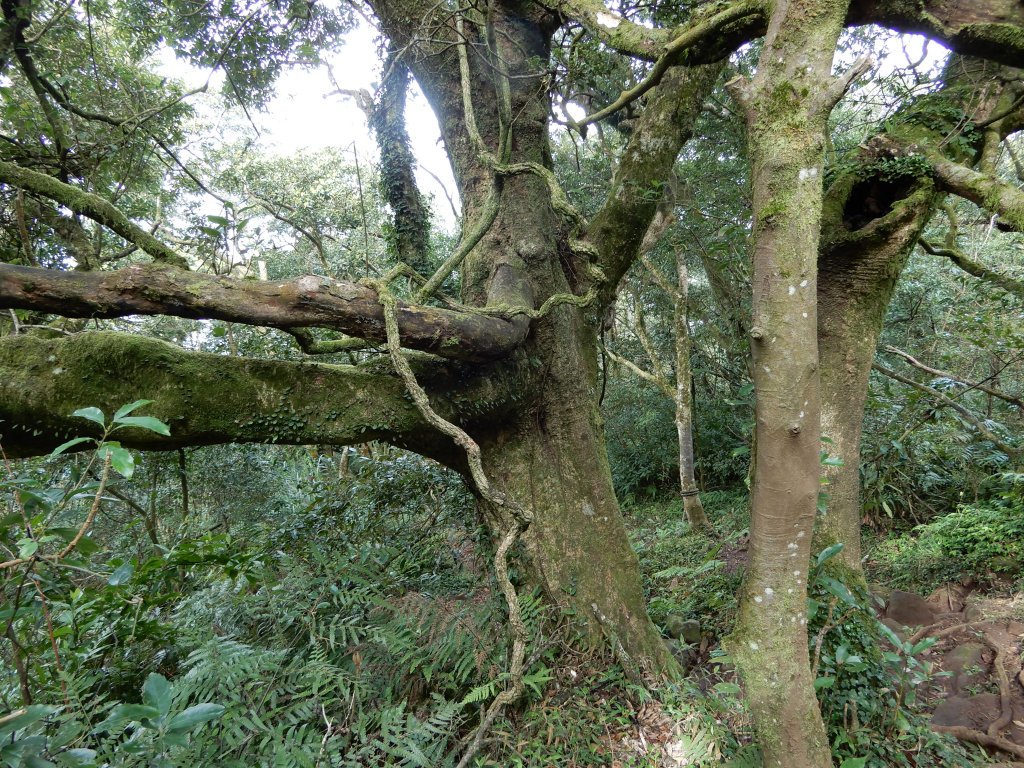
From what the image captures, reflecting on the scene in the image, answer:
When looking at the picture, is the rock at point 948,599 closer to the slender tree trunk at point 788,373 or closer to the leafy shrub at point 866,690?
the leafy shrub at point 866,690

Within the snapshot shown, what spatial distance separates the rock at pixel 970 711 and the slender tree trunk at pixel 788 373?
2.38m

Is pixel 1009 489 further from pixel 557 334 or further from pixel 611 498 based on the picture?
pixel 557 334

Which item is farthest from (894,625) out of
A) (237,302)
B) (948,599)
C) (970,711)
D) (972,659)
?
(237,302)

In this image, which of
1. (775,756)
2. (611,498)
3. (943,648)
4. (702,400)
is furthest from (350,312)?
(702,400)

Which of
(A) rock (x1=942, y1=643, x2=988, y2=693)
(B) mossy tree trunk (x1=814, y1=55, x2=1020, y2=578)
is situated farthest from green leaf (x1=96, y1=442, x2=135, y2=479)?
(A) rock (x1=942, y1=643, x2=988, y2=693)

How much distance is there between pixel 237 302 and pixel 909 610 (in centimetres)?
583

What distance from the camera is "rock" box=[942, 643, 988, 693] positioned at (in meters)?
3.51

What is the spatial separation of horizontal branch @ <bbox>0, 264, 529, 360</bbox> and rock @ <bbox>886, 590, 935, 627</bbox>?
4.67 m

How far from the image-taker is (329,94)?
20.6ft

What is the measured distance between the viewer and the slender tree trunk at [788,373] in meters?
1.77

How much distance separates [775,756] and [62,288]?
3059mm

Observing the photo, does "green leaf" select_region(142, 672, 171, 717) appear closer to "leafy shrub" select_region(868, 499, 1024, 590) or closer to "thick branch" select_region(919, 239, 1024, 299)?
"thick branch" select_region(919, 239, 1024, 299)

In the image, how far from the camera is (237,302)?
2.03 meters

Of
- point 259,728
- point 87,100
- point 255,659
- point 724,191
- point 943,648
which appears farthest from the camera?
point 724,191
